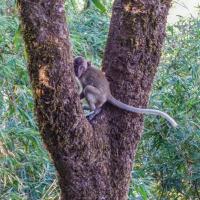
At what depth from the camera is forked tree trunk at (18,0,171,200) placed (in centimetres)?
157

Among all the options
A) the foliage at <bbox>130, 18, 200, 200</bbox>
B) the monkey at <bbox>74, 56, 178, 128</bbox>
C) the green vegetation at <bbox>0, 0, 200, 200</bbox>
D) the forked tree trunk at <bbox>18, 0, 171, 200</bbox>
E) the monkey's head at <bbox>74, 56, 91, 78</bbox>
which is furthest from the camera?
the foliage at <bbox>130, 18, 200, 200</bbox>

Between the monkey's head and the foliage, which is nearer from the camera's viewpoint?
the monkey's head

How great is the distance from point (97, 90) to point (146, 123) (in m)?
1.32

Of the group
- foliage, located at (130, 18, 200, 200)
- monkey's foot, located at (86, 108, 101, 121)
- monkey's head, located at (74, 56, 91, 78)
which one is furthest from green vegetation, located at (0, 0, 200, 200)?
monkey's foot, located at (86, 108, 101, 121)

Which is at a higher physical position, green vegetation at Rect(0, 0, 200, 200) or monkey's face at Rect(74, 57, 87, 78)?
monkey's face at Rect(74, 57, 87, 78)

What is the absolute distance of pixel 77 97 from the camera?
165 centimetres

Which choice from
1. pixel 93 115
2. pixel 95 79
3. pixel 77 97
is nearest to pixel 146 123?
pixel 95 79

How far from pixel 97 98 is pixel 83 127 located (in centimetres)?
40

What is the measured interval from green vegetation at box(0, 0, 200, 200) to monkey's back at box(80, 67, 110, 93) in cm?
36

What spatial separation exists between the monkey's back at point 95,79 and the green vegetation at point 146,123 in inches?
14.2

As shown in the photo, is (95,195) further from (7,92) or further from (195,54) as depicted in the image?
(195,54)

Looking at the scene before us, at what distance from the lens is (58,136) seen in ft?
5.48

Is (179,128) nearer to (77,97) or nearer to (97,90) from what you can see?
(97,90)

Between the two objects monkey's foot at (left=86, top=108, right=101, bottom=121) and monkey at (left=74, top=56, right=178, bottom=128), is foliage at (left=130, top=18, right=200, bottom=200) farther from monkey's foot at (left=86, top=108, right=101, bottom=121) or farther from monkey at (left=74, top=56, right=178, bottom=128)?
monkey's foot at (left=86, top=108, right=101, bottom=121)
